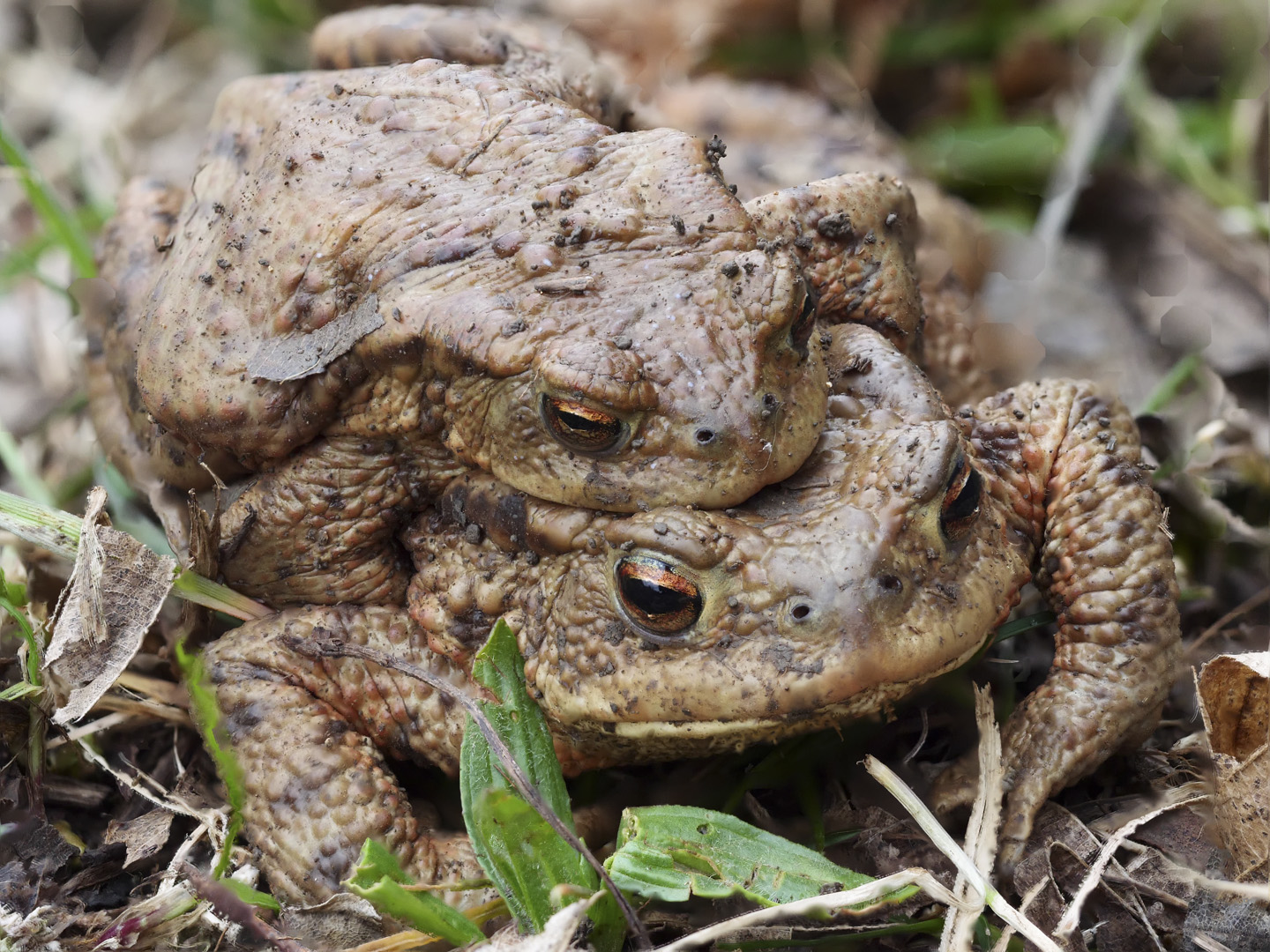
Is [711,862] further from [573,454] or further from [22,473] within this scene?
[22,473]

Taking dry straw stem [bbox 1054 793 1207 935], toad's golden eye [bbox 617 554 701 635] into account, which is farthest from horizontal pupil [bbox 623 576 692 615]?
dry straw stem [bbox 1054 793 1207 935]

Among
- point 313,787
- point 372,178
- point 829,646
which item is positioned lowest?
point 313,787

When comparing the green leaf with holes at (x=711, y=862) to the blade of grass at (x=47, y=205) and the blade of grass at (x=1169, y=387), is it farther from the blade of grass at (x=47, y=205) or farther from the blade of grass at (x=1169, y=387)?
the blade of grass at (x=47, y=205)

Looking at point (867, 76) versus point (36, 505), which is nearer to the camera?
point (36, 505)

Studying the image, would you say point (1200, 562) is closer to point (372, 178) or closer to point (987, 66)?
point (372, 178)

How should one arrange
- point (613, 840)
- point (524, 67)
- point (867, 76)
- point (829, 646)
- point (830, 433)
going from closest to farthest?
point (829, 646), point (830, 433), point (613, 840), point (524, 67), point (867, 76)

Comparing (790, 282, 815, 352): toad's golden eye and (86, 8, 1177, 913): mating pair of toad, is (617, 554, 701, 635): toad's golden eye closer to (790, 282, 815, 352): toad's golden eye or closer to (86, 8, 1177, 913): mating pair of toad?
(86, 8, 1177, 913): mating pair of toad

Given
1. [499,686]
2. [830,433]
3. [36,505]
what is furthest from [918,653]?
[36,505]

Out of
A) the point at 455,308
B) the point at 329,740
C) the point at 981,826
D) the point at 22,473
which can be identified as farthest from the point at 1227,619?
the point at 22,473
